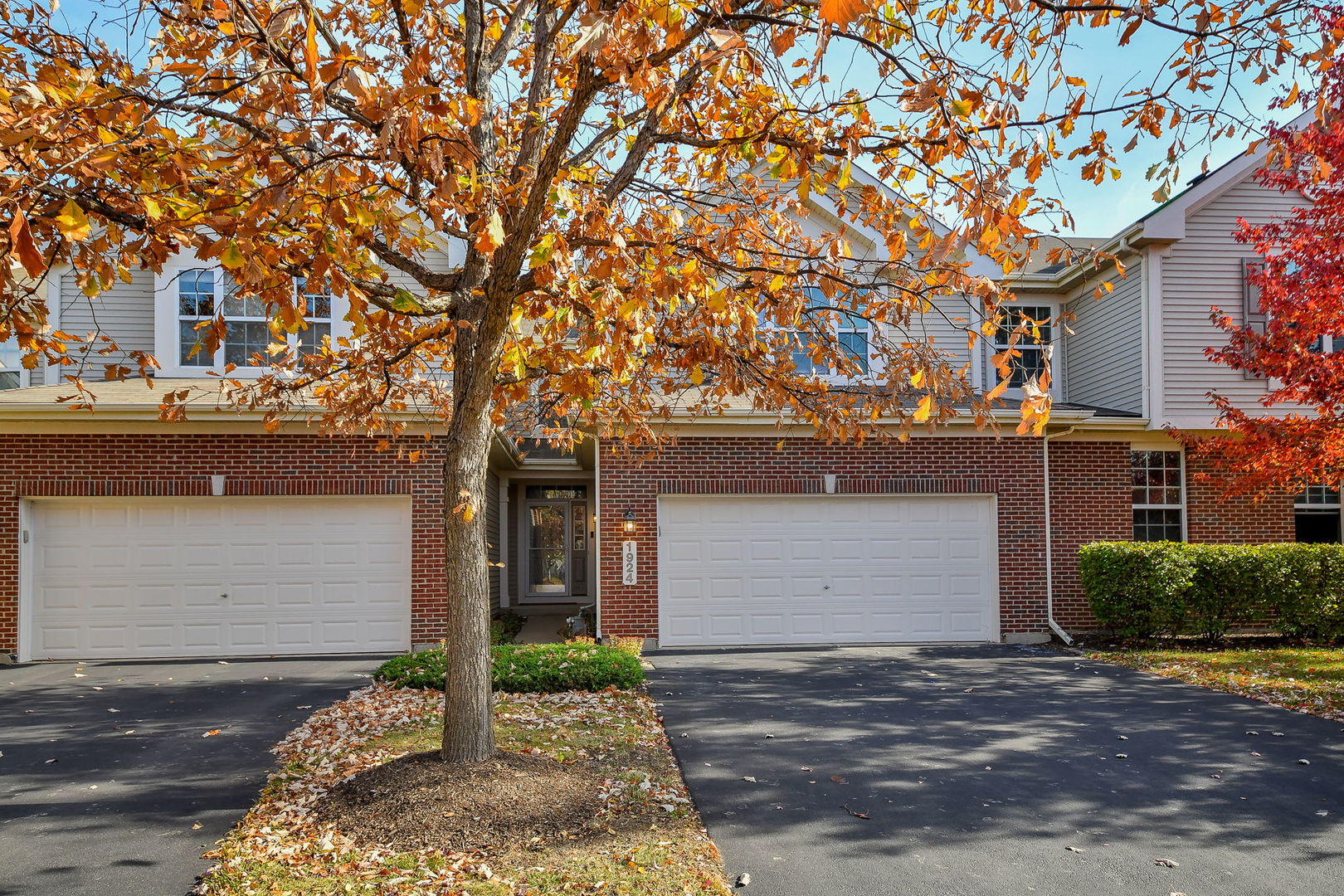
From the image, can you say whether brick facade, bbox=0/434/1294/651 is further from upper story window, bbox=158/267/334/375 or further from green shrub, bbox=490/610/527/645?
upper story window, bbox=158/267/334/375

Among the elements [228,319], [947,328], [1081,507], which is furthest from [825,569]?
[228,319]

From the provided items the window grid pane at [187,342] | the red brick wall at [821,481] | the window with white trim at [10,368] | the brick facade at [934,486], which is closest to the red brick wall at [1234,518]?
the brick facade at [934,486]

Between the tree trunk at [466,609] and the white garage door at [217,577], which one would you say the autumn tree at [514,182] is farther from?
the white garage door at [217,577]

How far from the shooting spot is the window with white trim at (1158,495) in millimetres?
14305

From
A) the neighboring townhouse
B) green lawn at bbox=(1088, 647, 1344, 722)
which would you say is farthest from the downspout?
green lawn at bbox=(1088, 647, 1344, 722)

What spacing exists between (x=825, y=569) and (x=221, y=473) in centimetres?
815

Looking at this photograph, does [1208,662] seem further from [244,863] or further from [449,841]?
[244,863]

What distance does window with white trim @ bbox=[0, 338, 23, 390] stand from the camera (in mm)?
14352

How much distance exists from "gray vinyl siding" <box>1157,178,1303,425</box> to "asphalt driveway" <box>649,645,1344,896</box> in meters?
5.85

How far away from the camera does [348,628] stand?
12.0 m

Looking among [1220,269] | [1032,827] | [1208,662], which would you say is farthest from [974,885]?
[1220,269]

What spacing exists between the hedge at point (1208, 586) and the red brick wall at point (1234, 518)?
4.23ft

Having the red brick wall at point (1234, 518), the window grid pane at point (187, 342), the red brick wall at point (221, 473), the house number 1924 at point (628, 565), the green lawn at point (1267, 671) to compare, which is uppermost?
the window grid pane at point (187, 342)

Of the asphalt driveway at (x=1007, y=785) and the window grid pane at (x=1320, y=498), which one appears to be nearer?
the asphalt driveway at (x=1007, y=785)
